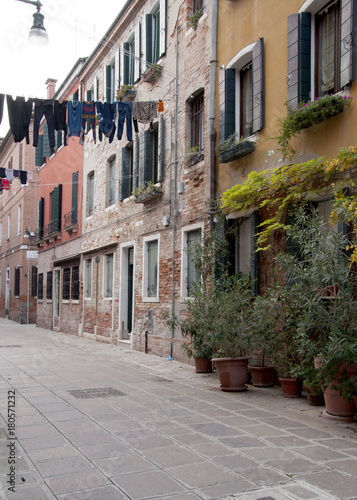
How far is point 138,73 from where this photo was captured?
1418 centimetres

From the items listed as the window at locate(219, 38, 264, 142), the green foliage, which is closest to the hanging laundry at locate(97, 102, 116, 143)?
the window at locate(219, 38, 264, 142)

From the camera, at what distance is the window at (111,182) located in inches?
643

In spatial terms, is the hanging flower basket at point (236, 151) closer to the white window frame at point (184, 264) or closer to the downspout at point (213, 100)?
the downspout at point (213, 100)

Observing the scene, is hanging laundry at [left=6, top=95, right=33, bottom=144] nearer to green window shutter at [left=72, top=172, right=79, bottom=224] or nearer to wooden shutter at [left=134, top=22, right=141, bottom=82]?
wooden shutter at [left=134, top=22, right=141, bottom=82]

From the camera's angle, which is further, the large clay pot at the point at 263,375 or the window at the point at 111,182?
the window at the point at 111,182

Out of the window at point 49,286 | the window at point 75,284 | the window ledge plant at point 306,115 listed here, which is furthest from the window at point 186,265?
the window at point 49,286

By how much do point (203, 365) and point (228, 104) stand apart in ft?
15.6

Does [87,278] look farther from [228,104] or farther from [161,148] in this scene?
[228,104]

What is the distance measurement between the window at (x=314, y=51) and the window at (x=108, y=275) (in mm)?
9538

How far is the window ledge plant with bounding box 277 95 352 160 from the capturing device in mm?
6820

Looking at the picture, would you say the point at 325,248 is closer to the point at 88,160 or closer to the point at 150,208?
the point at 150,208

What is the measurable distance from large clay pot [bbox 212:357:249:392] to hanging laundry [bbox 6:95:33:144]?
18.3 ft

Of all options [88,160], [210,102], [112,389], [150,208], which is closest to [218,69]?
[210,102]

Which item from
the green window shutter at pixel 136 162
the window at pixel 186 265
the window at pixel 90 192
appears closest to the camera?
the window at pixel 186 265
